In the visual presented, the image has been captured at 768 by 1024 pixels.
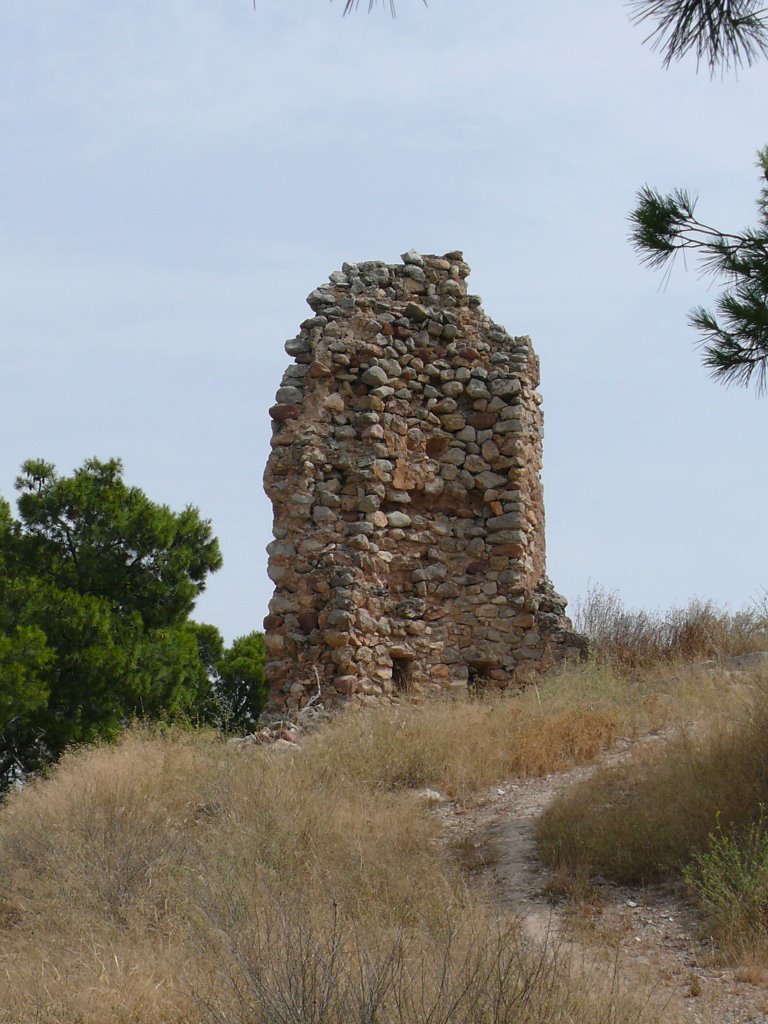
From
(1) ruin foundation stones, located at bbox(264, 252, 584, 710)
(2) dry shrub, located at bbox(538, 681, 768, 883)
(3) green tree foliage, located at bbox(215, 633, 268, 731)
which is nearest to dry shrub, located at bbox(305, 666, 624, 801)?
(2) dry shrub, located at bbox(538, 681, 768, 883)

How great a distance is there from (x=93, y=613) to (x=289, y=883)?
11.2 m

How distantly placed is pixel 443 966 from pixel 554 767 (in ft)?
13.7

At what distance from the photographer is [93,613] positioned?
16.9 metres

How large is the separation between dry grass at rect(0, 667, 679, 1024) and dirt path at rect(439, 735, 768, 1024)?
0.22 m

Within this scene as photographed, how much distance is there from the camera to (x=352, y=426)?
11117mm

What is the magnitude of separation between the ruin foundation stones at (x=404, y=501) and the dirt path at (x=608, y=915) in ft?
9.16

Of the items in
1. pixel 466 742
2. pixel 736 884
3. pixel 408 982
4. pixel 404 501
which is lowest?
pixel 408 982

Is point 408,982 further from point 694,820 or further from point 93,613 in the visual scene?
point 93,613

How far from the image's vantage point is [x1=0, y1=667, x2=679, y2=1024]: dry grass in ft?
14.4

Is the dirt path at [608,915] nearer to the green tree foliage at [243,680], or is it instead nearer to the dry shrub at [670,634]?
the dry shrub at [670,634]

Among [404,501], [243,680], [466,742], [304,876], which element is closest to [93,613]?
[243,680]

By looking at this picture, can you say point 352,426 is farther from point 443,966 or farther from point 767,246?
point 443,966

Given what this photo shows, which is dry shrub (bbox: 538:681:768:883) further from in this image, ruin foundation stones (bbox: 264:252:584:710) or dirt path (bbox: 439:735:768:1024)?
ruin foundation stones (bbox: 264:252:584:710)

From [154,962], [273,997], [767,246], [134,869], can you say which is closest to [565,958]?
[273,997]
